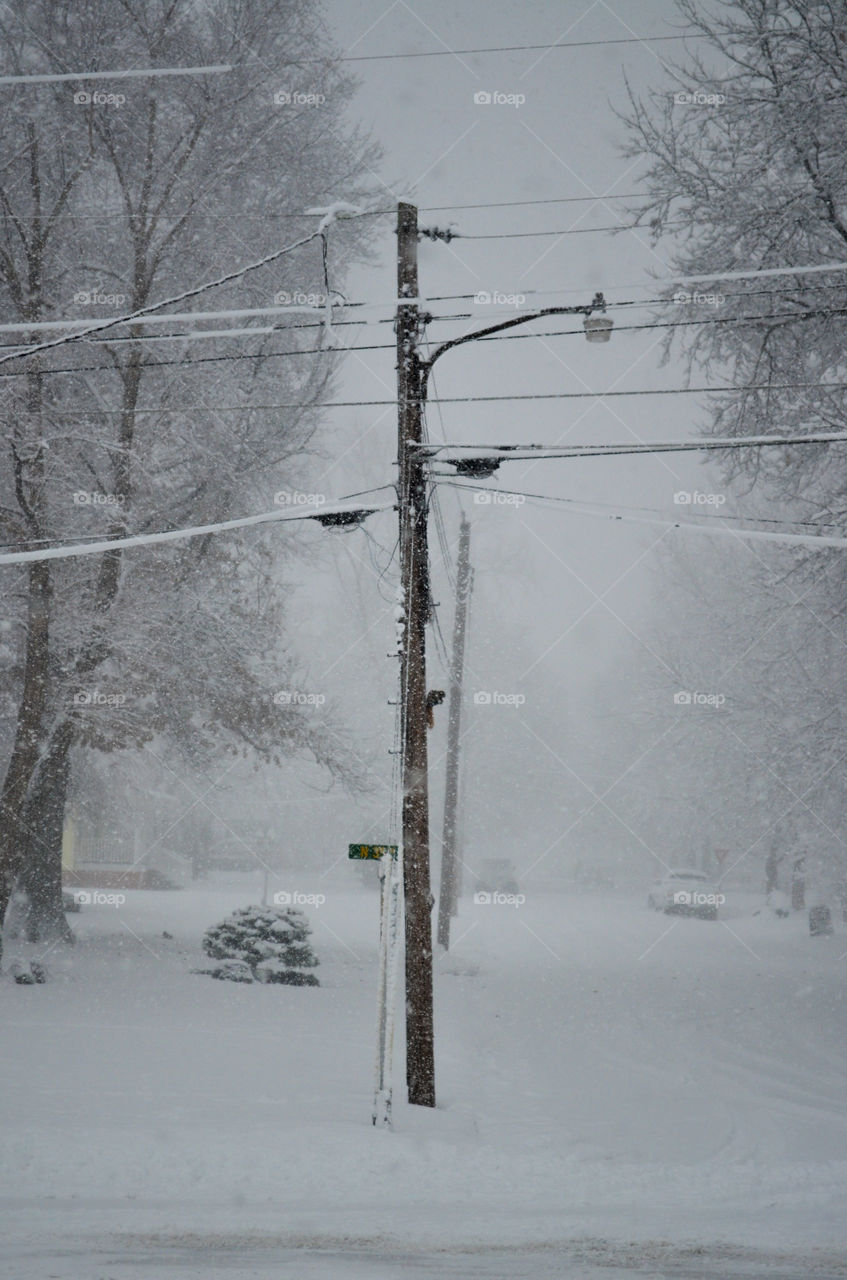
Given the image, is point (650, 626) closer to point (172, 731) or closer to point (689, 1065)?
point (172, 731)

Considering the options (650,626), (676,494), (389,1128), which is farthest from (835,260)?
(650,626)

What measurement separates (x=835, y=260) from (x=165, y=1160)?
12.9 metres

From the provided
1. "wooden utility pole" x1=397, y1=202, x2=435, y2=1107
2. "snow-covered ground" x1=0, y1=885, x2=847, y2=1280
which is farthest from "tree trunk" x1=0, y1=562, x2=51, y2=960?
"wooden utility pole" x1=397, y1=202, x2=435, y2=1107

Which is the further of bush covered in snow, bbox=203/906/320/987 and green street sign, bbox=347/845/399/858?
bush covered in snow, bbox=203/906/320/987

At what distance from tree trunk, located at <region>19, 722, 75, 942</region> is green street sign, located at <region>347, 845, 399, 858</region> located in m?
10.4

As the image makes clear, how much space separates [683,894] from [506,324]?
1211 inches

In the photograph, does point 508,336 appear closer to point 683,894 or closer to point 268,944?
point 268,944

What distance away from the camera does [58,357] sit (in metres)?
16.3

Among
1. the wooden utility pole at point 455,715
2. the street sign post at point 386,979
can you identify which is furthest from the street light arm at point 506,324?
the wooden utility pole at point 455,715

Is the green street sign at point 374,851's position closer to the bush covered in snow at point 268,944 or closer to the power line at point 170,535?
the power line at point 170,535

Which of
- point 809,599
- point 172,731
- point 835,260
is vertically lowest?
point 172,731

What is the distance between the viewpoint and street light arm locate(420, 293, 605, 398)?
10.1 m

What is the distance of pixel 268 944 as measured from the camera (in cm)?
1934

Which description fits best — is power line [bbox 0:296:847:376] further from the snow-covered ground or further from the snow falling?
the snow-covered ground
